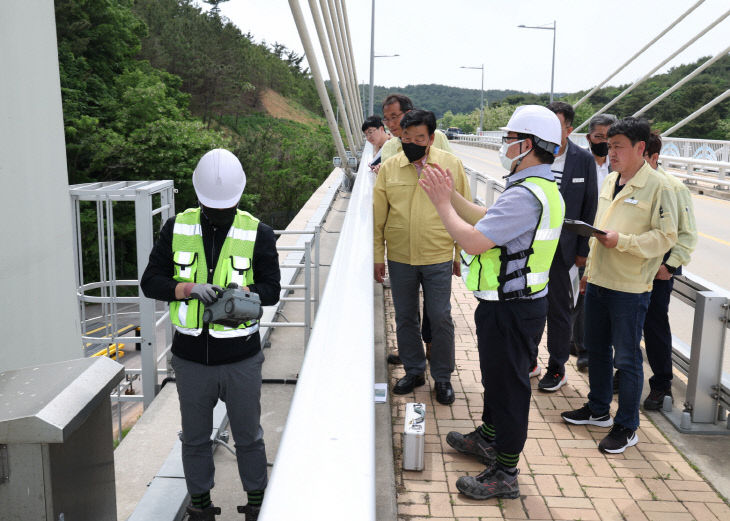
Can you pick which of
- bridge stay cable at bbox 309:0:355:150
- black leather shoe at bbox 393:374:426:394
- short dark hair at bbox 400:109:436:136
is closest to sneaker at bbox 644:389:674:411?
black leather shoe at bbox 393:374:426:394

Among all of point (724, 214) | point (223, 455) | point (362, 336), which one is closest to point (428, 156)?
point (223, 455)

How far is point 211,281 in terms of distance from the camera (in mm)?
3416

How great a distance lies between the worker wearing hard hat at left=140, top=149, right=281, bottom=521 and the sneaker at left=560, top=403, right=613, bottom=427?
207 centimetres

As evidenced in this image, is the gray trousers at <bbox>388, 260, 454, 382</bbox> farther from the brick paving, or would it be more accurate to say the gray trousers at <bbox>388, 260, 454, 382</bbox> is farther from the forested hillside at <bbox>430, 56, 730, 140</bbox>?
the forested hillside at <bbox>430, 56, 730, 140</bbox>

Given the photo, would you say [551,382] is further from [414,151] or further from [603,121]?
[603,121]

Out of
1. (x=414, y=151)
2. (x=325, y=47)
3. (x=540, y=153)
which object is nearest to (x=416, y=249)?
(x=414, y=151)

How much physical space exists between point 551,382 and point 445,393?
0.84m

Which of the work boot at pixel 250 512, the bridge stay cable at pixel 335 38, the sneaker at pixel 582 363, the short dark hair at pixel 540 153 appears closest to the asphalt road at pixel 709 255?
the sneaker at pixel 582 363

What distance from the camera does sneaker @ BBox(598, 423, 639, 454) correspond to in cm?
405

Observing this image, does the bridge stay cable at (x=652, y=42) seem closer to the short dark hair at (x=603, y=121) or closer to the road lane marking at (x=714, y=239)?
the road lane marking at (x=714, y=239)

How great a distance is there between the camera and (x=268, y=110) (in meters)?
94.1

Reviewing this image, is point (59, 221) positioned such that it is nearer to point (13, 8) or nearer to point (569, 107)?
point (13, 8)

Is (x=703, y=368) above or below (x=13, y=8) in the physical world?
below

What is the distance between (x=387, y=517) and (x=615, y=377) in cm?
246
